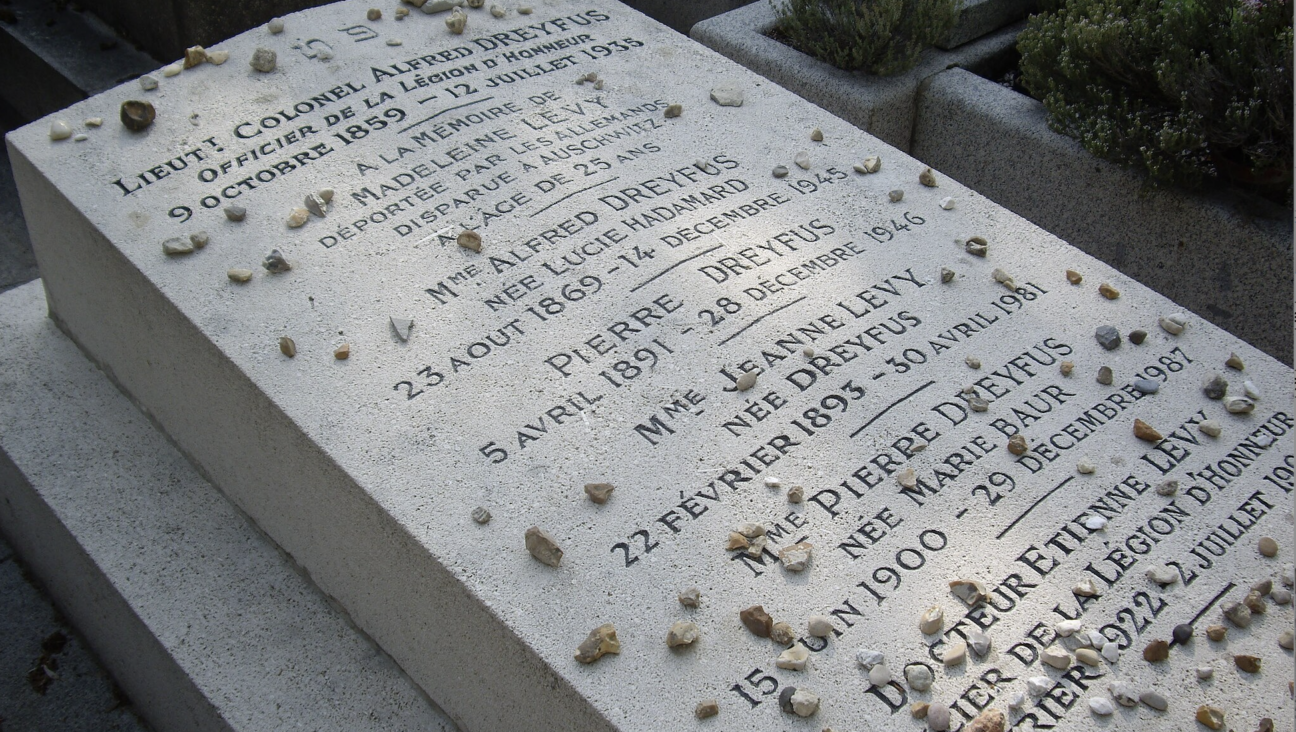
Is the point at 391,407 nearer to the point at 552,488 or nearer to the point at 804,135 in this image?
the point at 552,488

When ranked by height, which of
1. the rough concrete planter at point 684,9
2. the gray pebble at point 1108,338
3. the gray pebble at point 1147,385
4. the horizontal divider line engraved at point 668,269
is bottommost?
the rough concrete planter at point 684,9

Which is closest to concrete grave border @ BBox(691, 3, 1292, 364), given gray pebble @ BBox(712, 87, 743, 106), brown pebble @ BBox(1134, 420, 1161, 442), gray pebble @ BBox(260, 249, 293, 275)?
gray pebble @ BBox(712, 87, 743, 106)

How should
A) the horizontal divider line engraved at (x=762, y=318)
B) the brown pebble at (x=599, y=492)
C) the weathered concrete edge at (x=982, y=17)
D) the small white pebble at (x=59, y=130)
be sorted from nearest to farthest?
the brown pebble at (x=599, y=492), the horizontal divider line engraved at (x=762, y=318), the small white pebble at (x=59, y=130), the weathered concrete edge at (x=982, y=17)

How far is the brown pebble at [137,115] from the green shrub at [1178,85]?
282cm

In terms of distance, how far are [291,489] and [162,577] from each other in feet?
1.52

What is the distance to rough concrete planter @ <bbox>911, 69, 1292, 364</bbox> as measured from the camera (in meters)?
3.49

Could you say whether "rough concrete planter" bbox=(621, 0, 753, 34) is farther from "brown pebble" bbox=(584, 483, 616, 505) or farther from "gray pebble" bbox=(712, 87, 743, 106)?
"brown pebble" bbox=(584, 483, 616, 505)

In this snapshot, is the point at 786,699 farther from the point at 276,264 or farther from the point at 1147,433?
the point at 276,264

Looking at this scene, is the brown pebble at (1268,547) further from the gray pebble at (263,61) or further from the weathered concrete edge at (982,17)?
the gray pebble at (263,61)

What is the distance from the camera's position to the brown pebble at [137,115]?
310 cm

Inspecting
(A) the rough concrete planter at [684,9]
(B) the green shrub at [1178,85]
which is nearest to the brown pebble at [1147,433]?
(B) the green shrub at [1178,85]

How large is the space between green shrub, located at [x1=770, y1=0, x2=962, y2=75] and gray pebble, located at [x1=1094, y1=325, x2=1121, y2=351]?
5.82ft

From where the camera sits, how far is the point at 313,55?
3.44 metres

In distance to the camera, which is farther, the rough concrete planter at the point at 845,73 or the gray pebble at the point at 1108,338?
the rough concrete planter at the point at 845,73
